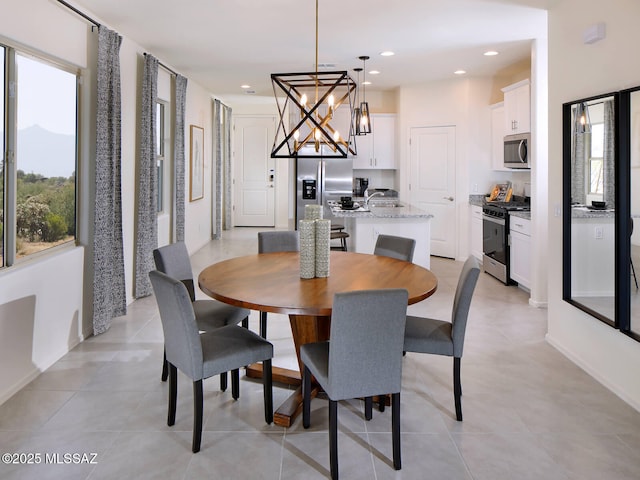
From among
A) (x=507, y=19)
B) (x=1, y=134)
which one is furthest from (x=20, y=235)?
(x=507, y=19)

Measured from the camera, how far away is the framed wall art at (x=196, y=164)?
24.2 feet

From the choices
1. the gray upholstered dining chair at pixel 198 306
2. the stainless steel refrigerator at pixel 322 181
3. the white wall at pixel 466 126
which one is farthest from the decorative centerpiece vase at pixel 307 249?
the stainless steel refrigerator at pixel 322 181

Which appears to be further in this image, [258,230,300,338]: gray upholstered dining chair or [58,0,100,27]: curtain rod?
[258,230,300,338]: gray upholstered dining chair

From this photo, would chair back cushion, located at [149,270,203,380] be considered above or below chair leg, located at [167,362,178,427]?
above

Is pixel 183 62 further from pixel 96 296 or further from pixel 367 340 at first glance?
pixel 367 340

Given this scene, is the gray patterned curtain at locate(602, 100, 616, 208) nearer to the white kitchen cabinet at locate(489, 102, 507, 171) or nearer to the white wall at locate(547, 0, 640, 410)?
the white wall at locate(547, 0, 640, 410)

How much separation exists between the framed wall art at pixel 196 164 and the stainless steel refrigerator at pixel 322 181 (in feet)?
5.08

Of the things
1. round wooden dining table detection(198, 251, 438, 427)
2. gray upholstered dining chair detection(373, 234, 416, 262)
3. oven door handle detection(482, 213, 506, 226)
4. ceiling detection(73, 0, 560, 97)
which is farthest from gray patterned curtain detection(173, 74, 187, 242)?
oven door handle detection(482, 213, 506, 226)

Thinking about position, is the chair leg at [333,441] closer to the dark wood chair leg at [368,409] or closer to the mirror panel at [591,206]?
the dark wood chair leg at [368,409]

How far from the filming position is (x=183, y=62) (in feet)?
20.0

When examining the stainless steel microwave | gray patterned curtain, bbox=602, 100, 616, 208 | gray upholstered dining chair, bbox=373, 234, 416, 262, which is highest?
the stainless steel microwave

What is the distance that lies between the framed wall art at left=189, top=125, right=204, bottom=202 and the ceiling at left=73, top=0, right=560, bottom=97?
1.07 metres

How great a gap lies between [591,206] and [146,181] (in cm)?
390

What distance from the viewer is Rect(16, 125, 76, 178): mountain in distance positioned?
321 cm
